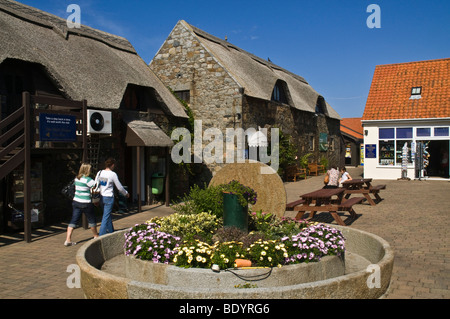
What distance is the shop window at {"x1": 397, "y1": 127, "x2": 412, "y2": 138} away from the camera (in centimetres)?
2139

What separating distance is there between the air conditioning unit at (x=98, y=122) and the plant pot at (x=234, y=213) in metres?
5.13

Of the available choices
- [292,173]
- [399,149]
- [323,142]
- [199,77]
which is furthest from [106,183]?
[323,142]

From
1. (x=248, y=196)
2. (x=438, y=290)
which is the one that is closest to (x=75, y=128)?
(x=248, y=196)

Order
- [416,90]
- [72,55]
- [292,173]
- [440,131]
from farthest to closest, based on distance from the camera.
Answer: [416,90]
[292,173]
[440,131]
[72,55]

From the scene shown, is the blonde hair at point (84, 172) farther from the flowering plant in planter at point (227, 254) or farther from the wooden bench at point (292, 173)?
the wooden bench at point (292, 173)

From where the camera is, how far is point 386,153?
21922 mm

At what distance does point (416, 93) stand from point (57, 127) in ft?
65.2

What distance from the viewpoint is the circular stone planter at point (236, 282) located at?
3906mm

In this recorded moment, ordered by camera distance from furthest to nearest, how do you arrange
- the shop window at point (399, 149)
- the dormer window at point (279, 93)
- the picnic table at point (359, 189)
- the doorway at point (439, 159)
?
the doorway at point (439, 159) < the shop window at point (399, 149) < the dormer window at point (279, 93) < the picnic table at point (359, 189)

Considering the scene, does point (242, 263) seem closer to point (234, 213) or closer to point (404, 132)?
point (234, 213)

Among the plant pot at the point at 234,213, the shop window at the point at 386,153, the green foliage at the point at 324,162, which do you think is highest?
the shop window at the point at 386,153

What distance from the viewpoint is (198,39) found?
57.7 feet

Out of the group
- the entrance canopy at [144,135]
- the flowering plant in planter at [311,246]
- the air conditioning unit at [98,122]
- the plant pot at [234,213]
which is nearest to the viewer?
the flowering plant in planter at [311,246]

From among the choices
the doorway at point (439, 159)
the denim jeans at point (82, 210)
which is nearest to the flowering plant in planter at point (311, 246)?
the denim jeans at point (82, 210)
